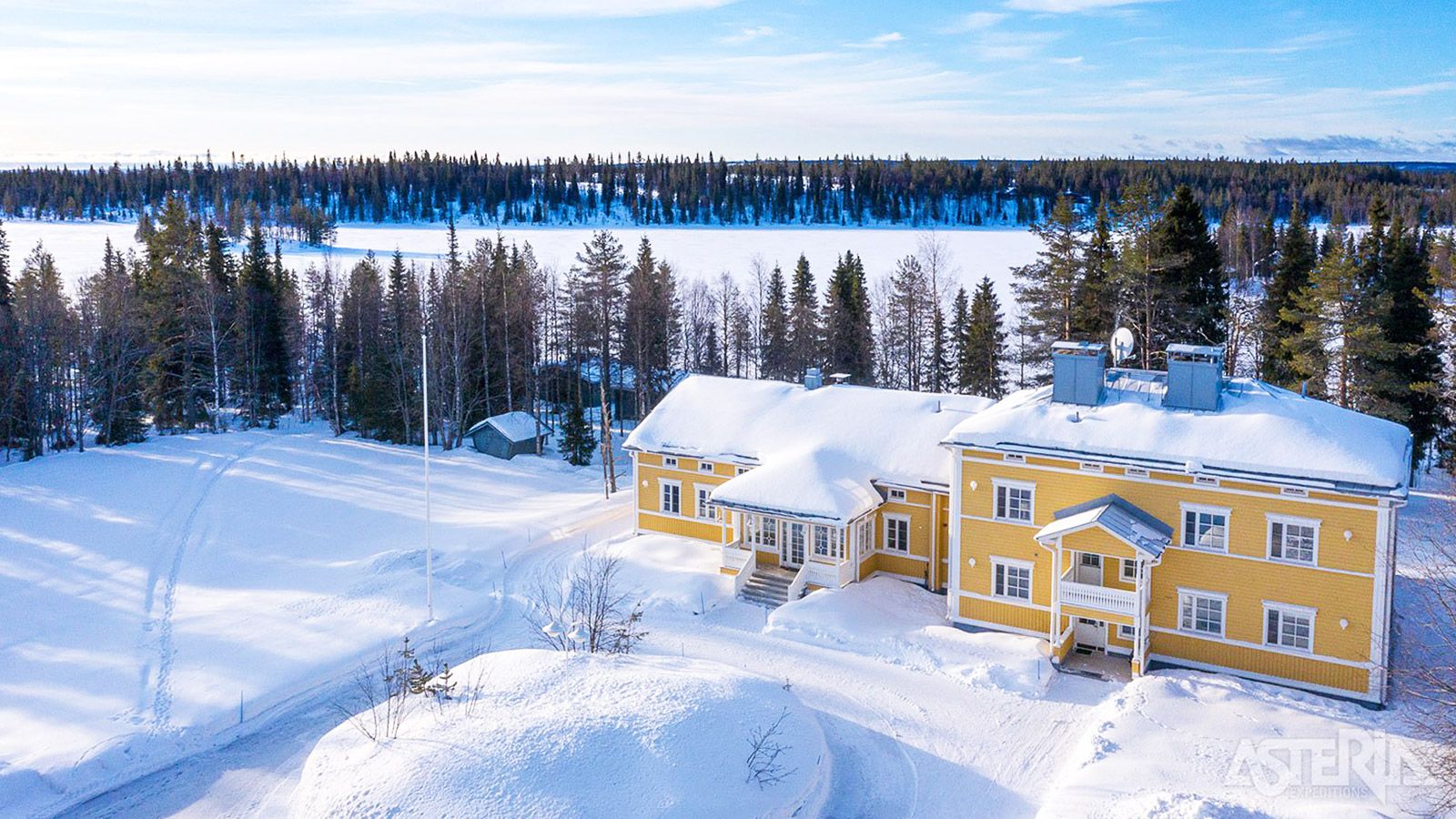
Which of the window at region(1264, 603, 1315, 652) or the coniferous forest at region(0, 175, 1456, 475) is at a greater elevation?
the coniferous forest at region(0, 175, 1456, 475)

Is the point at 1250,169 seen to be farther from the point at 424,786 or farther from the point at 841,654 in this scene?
the point at 424,786

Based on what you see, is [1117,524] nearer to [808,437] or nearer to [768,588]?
[768,588]

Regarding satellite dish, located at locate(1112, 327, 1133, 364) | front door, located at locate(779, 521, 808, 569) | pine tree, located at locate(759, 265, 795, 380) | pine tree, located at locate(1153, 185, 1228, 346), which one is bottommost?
front door, located at locate(779, 521, 808, 569)

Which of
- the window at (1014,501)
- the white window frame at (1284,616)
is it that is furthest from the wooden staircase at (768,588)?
the white window frame at (1284,616)

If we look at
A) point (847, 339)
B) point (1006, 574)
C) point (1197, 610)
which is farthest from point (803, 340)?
point (1197, 610)

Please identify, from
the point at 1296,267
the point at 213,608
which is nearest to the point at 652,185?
the point at 1296,267

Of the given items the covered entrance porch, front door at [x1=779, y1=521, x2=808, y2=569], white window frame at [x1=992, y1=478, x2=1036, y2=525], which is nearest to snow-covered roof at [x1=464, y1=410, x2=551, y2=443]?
front door at [x1=779, y1=521, x2=808, y2=569]

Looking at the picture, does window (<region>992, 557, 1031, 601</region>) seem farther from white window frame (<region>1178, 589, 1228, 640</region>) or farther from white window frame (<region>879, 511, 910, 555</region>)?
white window frame (<region>879, 511, 910, 555</region>)
